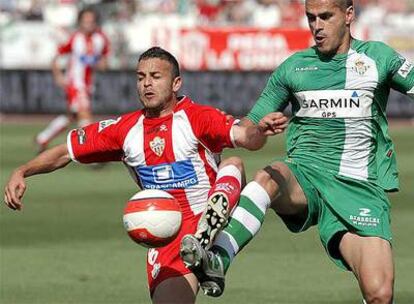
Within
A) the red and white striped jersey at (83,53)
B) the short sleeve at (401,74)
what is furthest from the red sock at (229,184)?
the red and white striped jersey at (83,53)

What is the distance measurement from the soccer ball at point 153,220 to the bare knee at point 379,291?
4.20ft

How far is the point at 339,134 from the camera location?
8250 mm

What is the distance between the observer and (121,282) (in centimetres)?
1110

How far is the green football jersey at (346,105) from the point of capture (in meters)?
8.22

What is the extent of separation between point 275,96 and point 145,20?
22.1 meters

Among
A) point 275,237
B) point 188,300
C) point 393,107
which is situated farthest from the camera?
point 393,107

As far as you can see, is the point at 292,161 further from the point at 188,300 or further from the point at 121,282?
the point at 121,282

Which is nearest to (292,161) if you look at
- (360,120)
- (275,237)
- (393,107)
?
(360,120)

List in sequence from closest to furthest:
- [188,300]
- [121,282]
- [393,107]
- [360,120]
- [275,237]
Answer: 1. [188,300]
2. [360,120]
3. [121,282]
4. [275,237]
5. [393,107]

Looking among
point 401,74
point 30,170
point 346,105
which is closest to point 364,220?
point 346,105

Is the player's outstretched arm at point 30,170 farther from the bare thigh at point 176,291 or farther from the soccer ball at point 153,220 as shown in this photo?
the bare thigh at point 176,291

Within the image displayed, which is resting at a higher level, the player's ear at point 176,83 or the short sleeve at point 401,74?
the short sleeve at point 401,74

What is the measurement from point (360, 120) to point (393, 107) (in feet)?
64.3

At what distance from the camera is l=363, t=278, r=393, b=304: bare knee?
7781 mm
